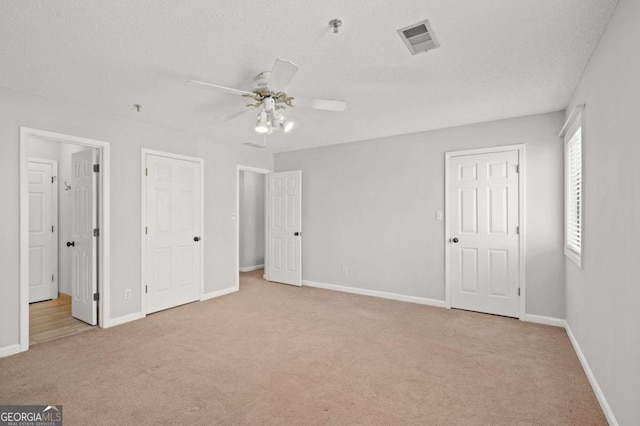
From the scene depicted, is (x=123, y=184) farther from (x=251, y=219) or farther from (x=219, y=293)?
(x=251, y=219)

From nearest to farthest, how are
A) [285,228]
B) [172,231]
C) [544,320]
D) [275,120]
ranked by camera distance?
[275,120] → [544,320] → [172,231] → [285,228]

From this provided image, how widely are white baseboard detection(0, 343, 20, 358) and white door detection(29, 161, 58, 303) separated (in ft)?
6.88

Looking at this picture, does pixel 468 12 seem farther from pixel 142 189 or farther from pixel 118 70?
pixel 142 189

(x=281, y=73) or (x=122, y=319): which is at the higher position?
(x=281, y=73)

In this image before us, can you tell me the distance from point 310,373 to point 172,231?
2.94 metres

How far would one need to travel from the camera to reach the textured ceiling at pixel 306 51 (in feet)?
6.41

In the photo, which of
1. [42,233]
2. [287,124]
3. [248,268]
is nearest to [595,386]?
[287,124]

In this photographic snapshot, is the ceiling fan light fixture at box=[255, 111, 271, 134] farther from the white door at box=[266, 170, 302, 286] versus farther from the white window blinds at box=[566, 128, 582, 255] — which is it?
the white door at box=[266, 170, 302, 286]

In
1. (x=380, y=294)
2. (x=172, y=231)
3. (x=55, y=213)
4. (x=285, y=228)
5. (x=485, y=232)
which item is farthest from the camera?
(x=285, y=228)

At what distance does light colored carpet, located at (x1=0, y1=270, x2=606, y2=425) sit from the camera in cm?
221

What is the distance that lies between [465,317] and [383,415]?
2455 mm

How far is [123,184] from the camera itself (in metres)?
4.06

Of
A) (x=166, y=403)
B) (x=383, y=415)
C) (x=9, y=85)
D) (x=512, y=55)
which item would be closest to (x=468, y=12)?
(x=512, y=55)

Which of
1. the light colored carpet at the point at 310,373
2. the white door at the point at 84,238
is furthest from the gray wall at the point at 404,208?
the white door at the point at 84,238
